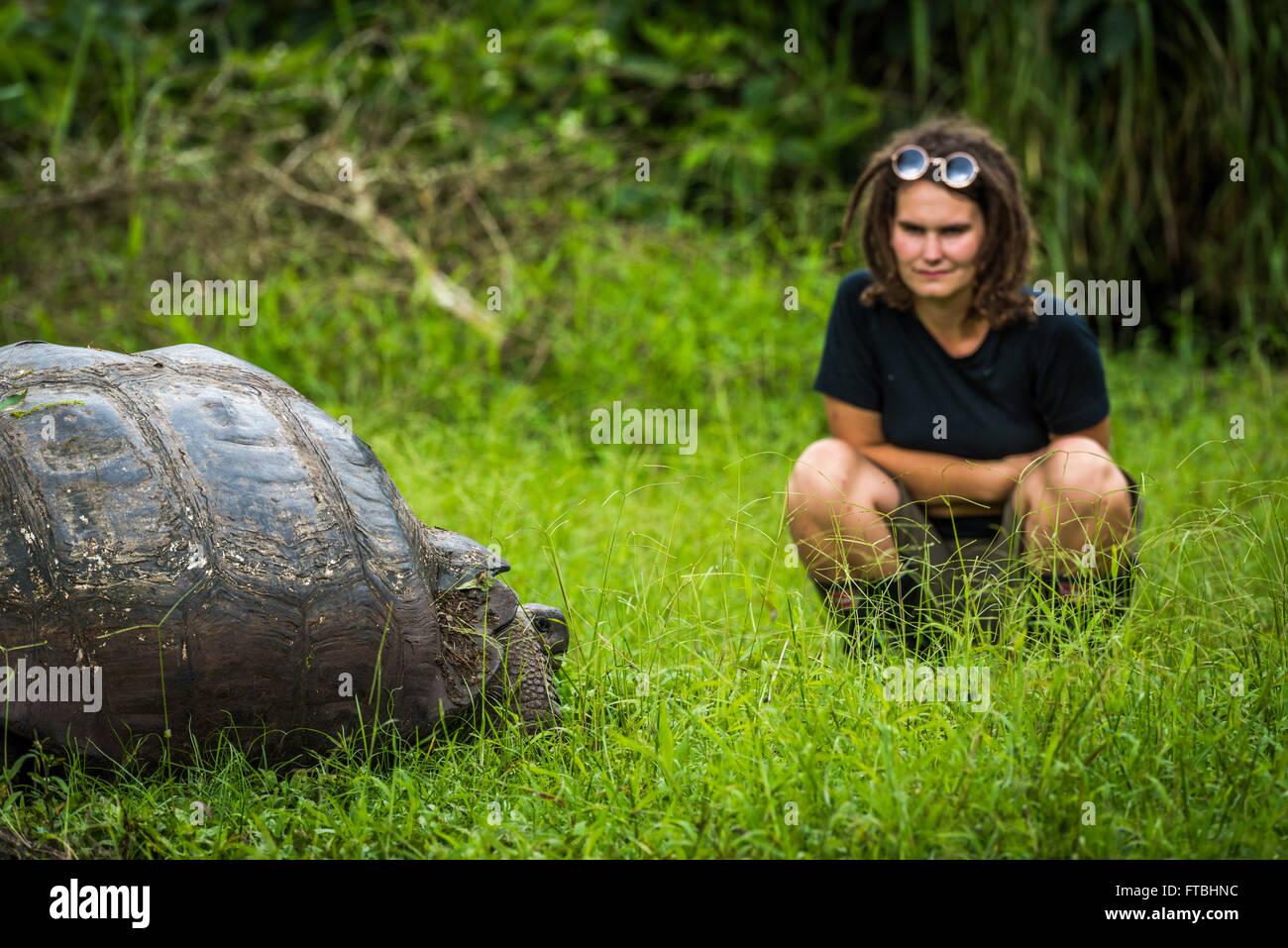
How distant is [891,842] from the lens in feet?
6.46

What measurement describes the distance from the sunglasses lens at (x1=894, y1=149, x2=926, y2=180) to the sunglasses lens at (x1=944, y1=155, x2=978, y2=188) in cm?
7

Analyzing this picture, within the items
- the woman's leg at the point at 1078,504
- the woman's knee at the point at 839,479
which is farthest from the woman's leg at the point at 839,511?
the woman's leg at the point at 1078,504

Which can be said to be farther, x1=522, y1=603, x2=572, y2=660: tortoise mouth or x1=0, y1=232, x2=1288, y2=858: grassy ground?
x1=522, y1=603, x2=572, y2=660: tortoise mouth

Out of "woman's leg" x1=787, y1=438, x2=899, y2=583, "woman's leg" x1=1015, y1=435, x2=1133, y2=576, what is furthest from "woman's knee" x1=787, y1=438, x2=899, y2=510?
"woman's leg" x1=1015, y1=435, x2=1133, y2=576

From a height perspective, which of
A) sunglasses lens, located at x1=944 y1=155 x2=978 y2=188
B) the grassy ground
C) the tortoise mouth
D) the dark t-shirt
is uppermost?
sunglasses lens, located at x1=944 y1=155 x2=978 y2=188

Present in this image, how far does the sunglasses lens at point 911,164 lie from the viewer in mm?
3133

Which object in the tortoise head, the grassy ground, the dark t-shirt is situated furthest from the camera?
the dark t-shirt

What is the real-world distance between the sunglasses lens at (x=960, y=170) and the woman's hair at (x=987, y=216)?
0.03 m

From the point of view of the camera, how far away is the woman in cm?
305

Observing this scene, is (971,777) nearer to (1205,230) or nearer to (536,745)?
(536,745)

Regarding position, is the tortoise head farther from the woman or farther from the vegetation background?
the woman

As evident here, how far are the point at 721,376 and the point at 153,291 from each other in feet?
8.32

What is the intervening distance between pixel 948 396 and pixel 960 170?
578mm

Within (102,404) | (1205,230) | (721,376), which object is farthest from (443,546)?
(1205,230)
